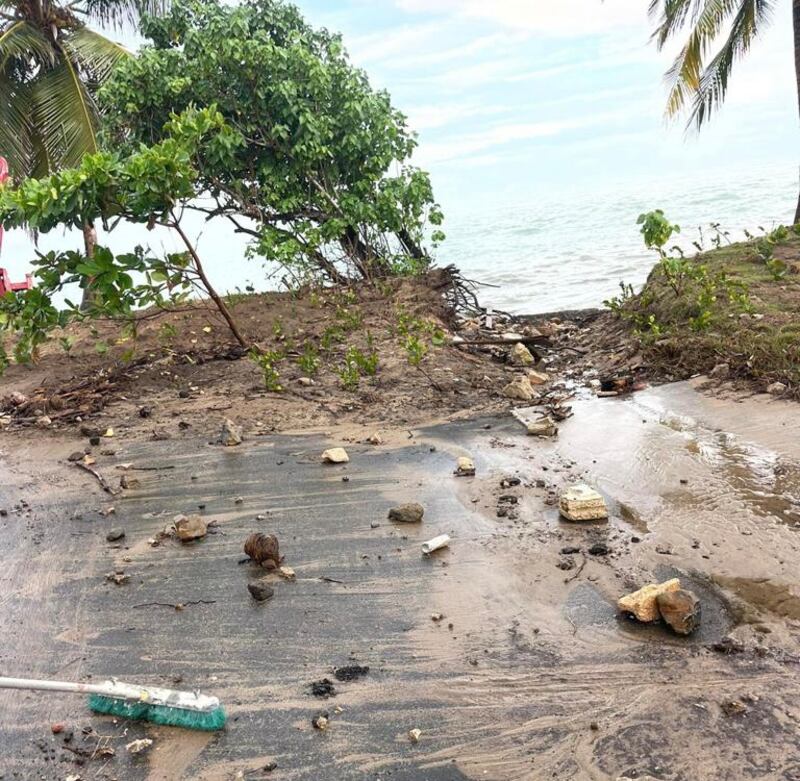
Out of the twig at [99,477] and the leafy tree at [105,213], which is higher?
the leafy tree at [105,213]

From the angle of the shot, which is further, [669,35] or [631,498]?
[669,35]

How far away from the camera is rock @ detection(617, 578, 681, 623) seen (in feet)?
9.00

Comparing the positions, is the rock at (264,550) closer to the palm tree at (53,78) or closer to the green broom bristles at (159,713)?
the green broom bristles at (159,713)

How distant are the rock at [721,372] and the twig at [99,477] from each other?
431 centimetres

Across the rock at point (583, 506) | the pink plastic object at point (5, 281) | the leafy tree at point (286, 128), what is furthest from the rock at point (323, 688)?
the pink plastic object at point (5, 281)

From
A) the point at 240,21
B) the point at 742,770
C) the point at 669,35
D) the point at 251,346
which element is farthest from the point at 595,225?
the point at 742,770

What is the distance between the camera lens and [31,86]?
486 inches

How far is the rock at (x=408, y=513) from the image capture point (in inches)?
148

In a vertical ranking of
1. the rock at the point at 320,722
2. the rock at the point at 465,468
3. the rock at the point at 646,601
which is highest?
the rock at the point at 465,468

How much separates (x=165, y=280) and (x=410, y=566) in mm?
3735

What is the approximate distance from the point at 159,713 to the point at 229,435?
2.84 metres

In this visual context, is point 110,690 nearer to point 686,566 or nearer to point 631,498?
point 686,566

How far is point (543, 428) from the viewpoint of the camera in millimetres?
4934

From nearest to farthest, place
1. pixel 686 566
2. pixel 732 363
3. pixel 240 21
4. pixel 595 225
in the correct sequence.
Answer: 1. pixel 686 566
2. pixel 732 363
3. pixel 240 21
4. pixel 595 225
